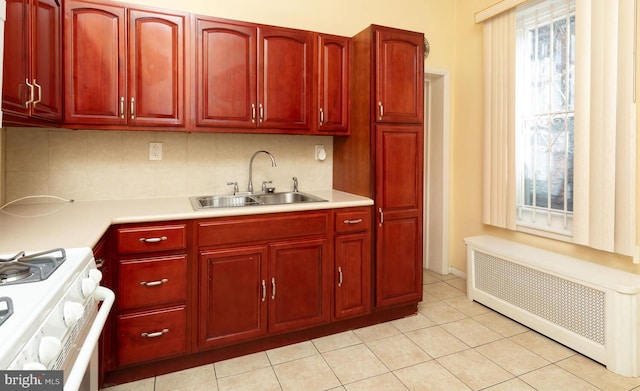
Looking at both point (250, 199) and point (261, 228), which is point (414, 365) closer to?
point (261, 228)

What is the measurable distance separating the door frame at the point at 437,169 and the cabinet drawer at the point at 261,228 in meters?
1.78

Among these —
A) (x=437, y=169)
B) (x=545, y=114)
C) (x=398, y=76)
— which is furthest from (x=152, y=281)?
(x=545, y=114)

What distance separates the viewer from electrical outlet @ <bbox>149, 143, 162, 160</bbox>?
259cm

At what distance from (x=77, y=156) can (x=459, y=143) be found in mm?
3218

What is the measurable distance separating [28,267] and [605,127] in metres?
3.00

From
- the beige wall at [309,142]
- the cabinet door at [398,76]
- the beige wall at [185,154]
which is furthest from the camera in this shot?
the cabinet door at [398,76]

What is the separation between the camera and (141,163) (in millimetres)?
2568

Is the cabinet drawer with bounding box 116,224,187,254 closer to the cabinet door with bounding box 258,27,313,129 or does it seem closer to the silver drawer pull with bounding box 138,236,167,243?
the silver drawer pull with bounding box 138,236,167,243

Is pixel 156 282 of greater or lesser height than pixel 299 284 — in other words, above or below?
above

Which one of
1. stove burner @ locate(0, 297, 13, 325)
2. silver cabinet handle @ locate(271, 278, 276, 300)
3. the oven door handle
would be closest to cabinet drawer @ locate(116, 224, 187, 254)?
silver cabinet handle @ locate(271, 278, 276, 300)

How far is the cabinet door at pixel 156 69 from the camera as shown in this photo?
221 cm

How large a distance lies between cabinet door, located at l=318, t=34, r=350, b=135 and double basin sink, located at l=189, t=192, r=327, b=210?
0.54 metres

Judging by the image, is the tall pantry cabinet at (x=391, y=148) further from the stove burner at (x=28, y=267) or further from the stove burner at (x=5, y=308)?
the stove burner at (x=5, y=308)

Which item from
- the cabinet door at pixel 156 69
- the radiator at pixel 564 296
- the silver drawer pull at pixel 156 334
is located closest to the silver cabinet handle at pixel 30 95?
the cabinet door at pixel 156 69
